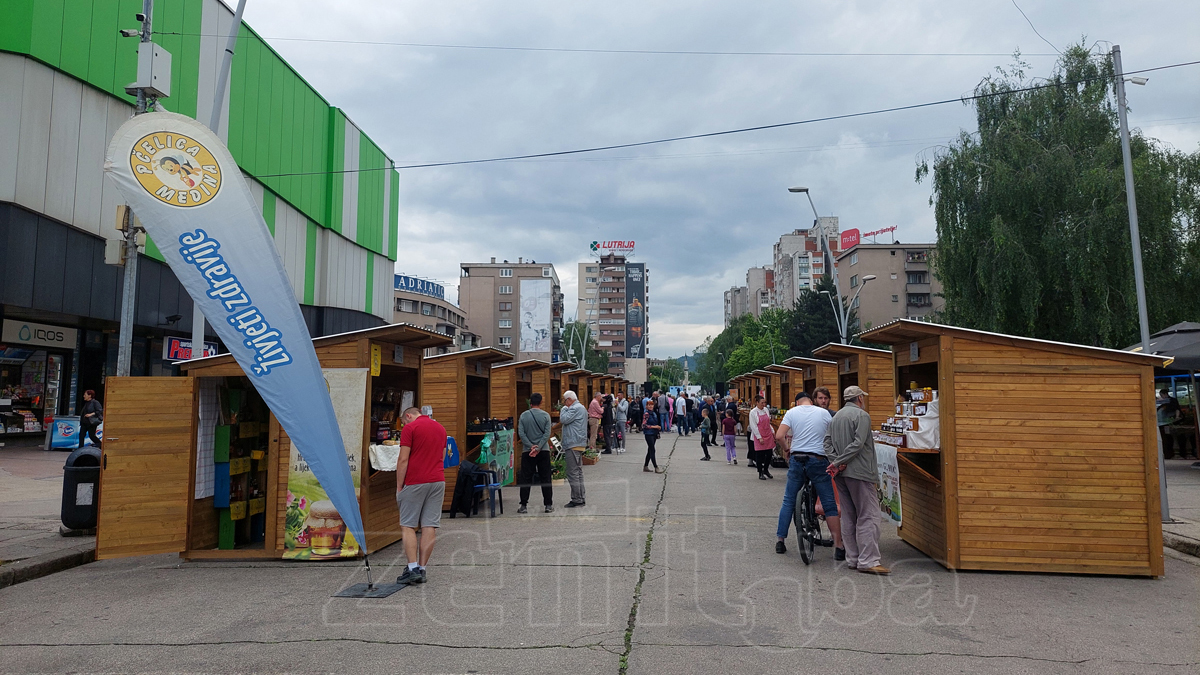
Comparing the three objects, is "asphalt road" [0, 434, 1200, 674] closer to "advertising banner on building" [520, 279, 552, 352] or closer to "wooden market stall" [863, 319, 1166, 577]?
"wooden market stall" [863, 319, 1166, 577]

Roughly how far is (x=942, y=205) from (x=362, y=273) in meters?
26.8

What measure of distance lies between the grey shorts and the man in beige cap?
12.8 feet

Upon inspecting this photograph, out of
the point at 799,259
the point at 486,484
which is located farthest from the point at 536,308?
the point at 486,484

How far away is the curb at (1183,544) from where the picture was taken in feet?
28.3

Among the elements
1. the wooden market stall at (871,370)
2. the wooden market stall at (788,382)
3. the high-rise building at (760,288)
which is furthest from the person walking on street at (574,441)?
the high-rise building at (760,288)

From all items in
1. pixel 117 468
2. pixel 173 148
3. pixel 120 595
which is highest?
pixel 173 148

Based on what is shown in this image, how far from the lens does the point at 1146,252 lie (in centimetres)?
2198

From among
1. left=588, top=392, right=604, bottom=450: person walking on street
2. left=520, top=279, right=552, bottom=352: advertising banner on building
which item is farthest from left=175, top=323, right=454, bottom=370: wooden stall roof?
left=520, top=279, right=552, bottom=352: advertising banner on building

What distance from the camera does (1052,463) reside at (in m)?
7.57

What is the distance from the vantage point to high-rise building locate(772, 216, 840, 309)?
11256 cm

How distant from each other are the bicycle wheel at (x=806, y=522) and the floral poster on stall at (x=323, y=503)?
4.70m

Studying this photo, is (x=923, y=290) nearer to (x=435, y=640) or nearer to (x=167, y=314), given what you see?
(x=167, y=314)

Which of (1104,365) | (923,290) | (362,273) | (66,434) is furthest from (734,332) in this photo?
(1104,365)

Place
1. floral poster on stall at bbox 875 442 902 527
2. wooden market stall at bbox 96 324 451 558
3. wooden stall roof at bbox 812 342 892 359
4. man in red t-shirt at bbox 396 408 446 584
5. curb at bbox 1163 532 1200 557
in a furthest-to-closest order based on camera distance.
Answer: wooden stall roof at bbox 812 342 892 359 → curb at bbox 1163 532 1200 557 → floral poster on stall at bbox 875 442 902 527 → wooden market stall at bbox 96 324 451 558 → man in red t-shirt at bbox 396 408 446 584
